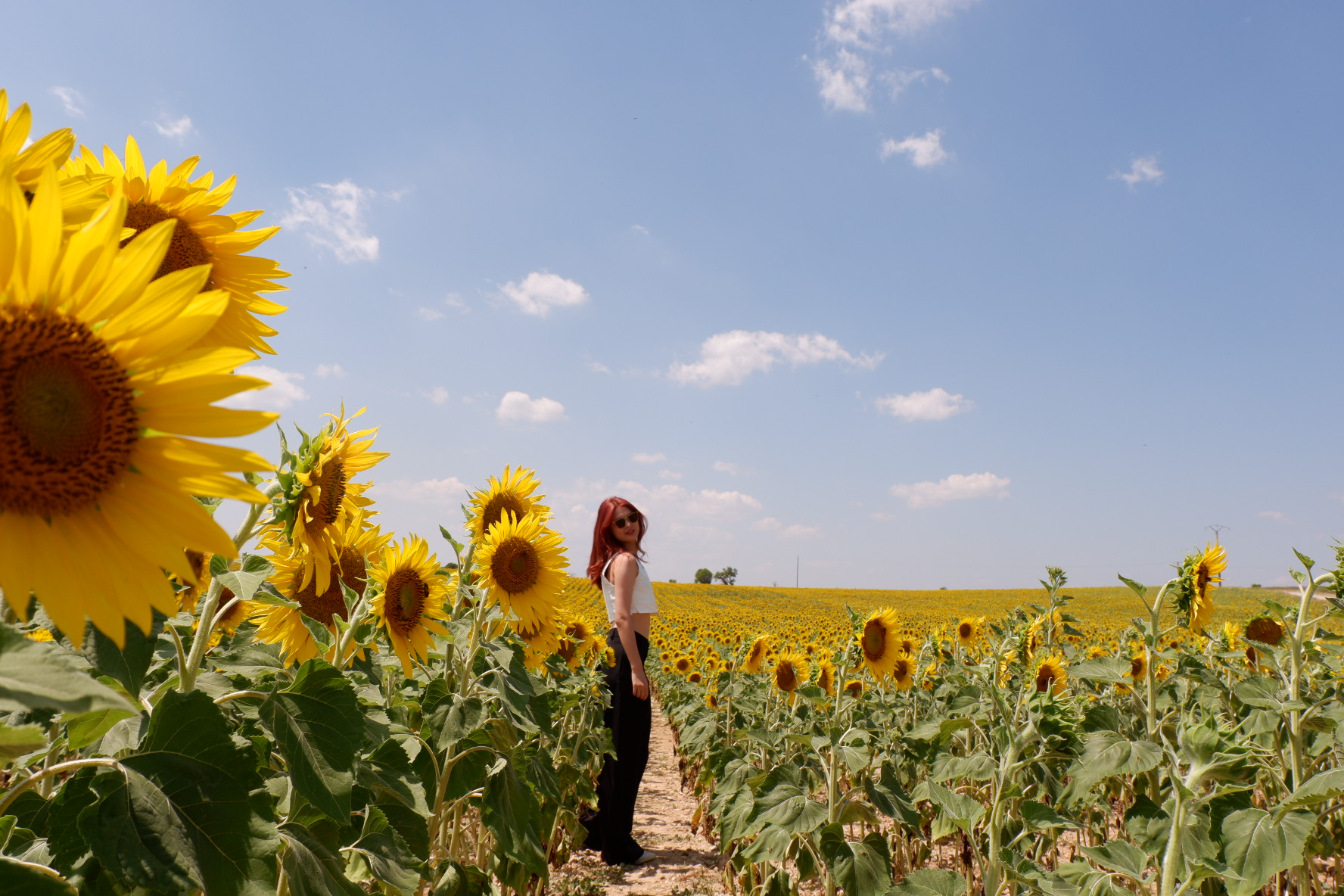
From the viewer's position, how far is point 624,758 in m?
6.04

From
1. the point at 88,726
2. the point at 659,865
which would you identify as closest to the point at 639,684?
the point at 659,865

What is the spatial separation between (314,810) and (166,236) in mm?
1550

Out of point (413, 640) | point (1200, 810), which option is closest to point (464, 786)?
point (413, 640)

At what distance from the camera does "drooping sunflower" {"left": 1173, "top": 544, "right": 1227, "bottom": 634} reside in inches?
179

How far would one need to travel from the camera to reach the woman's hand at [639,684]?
18.7 feet

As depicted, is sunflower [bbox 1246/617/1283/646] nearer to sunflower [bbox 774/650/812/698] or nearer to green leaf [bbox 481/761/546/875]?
sunflower [bbox 774/650/812/698]

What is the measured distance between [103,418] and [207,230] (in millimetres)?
739

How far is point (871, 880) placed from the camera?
3457mm

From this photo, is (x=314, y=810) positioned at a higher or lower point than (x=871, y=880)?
higher

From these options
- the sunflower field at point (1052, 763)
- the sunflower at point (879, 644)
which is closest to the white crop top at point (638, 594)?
the sunflower field at point (1052, 763)

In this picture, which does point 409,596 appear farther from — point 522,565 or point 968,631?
point 968,631

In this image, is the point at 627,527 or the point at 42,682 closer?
the point at 42,682

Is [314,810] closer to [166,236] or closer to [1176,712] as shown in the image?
[166,236]

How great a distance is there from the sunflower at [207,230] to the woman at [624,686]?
452 centimetres
